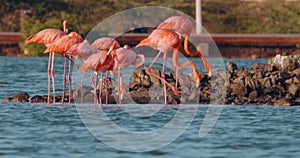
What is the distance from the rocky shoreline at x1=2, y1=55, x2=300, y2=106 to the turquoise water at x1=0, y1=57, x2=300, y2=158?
128 centimetres

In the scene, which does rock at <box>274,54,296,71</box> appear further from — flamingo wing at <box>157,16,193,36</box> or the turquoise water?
flamingo wing at <box>157,16,193,36</box>

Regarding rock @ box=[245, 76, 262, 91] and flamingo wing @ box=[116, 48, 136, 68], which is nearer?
flamingo wing @ box=[116, 48, 136, 68]

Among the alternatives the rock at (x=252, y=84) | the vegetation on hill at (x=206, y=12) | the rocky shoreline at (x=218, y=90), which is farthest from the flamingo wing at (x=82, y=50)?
the vegetation on hill at (x=206, y=12)

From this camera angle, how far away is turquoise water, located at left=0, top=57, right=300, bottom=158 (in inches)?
775

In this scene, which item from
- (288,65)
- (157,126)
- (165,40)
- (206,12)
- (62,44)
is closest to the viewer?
(157,126)

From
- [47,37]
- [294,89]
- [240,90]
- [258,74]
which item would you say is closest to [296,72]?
[258,74]

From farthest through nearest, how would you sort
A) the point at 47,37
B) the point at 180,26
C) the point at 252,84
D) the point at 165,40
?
the point at 252,84 < the point at 47,37 < the point at 180,26 < the point at 165,40

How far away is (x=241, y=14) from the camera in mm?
98188

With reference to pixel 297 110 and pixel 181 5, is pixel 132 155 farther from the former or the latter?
pixel 181 5

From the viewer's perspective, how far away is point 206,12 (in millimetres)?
98188

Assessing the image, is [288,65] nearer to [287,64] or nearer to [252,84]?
[287,64]

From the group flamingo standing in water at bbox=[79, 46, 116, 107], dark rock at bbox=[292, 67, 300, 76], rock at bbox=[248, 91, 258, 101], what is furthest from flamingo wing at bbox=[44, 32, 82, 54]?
dark rock at bbox=[292, 67, 300, 76]

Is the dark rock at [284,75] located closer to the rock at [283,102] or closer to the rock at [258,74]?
the rock at [258,74]

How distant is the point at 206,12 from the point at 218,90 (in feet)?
218
